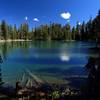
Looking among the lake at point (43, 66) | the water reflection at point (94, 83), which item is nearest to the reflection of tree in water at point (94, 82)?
the water reflection at point (94, 83)

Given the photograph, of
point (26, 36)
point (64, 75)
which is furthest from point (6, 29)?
point (64, 75)

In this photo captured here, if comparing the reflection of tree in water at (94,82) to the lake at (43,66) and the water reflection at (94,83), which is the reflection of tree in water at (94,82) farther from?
the lake at (43,66)

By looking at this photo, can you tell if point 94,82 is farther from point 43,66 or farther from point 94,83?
point 43,66

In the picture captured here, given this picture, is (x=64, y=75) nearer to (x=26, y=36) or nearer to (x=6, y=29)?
(x=6, y=29)

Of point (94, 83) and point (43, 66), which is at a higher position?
point (94, 83)

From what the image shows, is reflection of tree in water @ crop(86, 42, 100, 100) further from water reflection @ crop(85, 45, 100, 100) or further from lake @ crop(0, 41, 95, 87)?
lake @ crop(0, 41, 95, 87)

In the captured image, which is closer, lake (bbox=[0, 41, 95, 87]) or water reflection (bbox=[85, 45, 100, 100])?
water reflection (bbox=[85, 45, 100, 100])

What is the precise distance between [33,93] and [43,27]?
182364 mm

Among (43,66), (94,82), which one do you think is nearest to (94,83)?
(94,82)

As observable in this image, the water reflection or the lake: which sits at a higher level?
the water reflection

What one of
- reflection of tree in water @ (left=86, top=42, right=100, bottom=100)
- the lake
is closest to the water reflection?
reflection of tree in water @ (left=86, top=42, right=100, bottom=100)

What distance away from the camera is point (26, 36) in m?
197

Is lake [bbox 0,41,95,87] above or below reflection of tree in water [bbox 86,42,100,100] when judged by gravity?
below

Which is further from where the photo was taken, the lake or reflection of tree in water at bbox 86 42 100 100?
the lake
